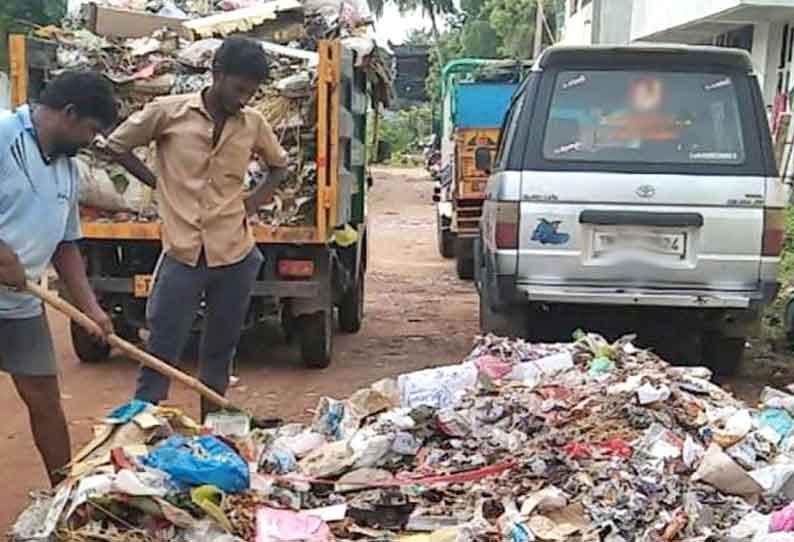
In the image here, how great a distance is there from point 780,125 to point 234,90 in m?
10.7

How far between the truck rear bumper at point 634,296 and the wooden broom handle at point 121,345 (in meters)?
2.24

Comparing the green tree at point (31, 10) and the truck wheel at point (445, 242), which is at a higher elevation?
the green tree at point (31, 10)

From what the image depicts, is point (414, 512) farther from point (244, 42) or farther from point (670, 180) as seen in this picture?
point (670, 180)

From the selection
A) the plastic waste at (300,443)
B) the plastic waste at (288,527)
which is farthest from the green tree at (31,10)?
the plastic waste at (288,527)

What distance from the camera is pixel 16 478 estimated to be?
18.1 feet

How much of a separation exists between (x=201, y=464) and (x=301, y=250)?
12.1 ft

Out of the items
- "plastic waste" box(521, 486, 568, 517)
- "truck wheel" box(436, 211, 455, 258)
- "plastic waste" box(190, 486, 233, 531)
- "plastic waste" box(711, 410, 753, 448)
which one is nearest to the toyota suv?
"plastic waste" box(711, 410, 753, 448)

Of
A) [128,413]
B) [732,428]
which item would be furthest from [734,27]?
[128,413]

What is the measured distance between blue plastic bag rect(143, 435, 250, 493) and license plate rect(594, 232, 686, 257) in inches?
126

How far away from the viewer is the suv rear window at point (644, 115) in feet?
22.5

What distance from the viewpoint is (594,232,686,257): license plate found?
6.73 meters

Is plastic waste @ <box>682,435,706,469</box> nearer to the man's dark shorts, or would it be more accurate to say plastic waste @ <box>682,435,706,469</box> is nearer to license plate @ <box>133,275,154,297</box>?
the man's dark shorts

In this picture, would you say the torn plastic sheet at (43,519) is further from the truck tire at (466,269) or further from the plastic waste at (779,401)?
the truck tire at (466,269)

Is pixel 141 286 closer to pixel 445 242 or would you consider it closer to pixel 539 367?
pixel 539 367
